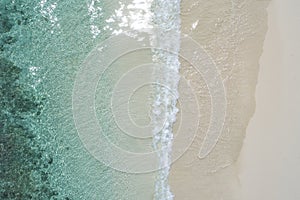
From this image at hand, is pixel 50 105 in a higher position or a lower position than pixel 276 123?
higher

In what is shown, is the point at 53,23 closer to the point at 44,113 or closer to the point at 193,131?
the point at 44,113

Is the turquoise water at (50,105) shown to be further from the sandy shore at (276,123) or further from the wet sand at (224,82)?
the sandy shore at (276,123)

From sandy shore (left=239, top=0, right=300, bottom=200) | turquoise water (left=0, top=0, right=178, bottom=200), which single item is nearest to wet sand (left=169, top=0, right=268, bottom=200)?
sandy shore (left=239, top=0, right=300, bottom=200)

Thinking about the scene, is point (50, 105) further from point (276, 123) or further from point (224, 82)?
point (276, 123)

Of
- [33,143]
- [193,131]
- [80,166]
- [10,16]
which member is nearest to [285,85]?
[193,131]

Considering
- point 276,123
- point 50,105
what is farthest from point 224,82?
point 50,105

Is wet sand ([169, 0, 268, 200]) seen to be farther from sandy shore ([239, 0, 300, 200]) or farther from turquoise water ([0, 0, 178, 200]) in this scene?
turquoise water ([0, 0, 178, 200])

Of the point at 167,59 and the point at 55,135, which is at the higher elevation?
the point at 167,59

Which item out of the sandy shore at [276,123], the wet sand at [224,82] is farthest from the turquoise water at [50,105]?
the sandy shore at [276,123]
